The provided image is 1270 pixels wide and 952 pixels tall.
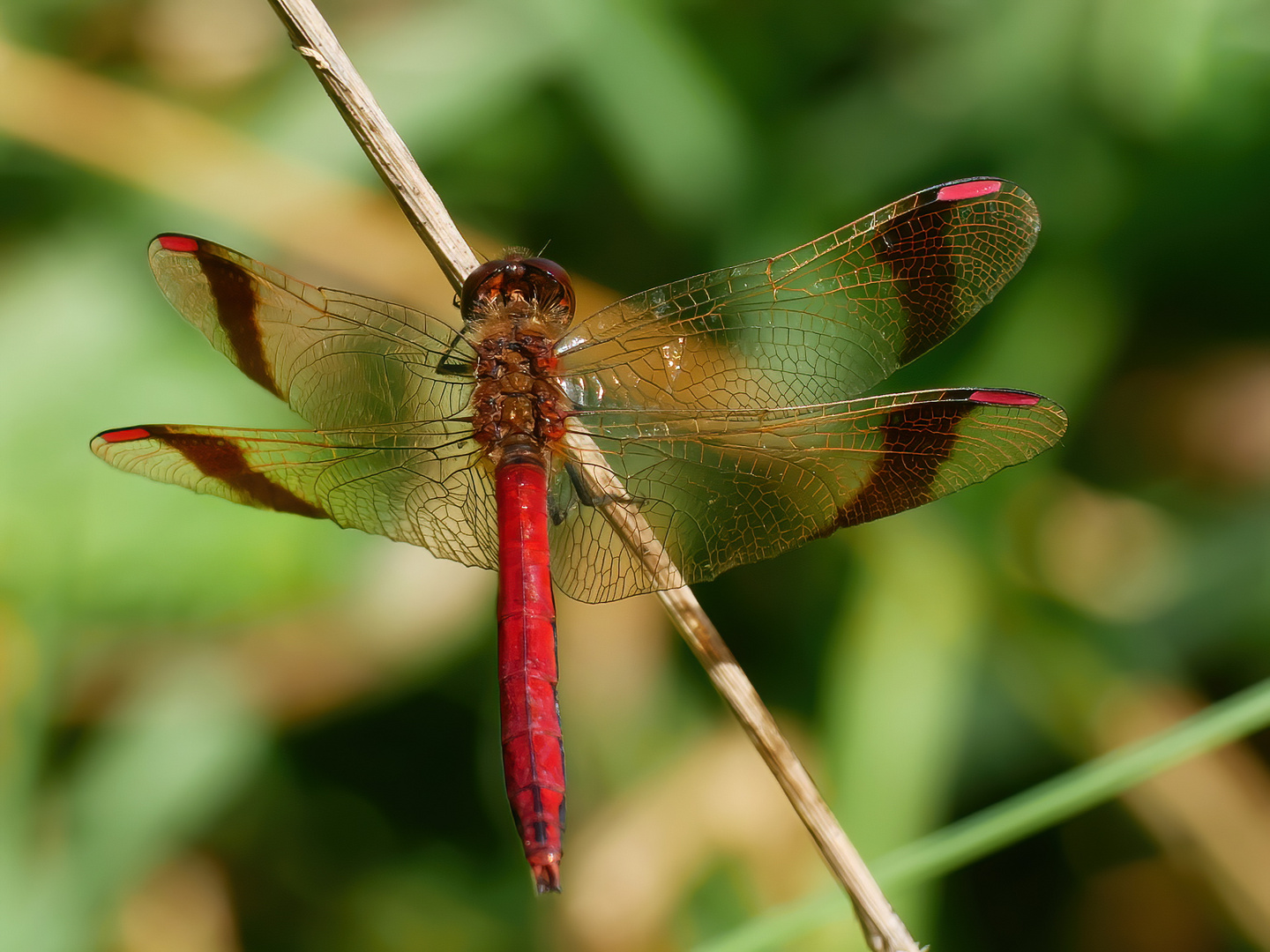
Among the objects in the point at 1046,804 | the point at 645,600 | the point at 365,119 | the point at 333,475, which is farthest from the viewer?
the point at 645,600

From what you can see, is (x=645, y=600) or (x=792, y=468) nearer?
(x=792, y=468)

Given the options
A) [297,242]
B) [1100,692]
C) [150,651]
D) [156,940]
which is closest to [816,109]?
[297,242]

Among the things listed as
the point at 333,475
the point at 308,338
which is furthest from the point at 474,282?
the point at 333,475

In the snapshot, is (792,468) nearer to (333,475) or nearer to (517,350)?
(517,350)

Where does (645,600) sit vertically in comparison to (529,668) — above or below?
above

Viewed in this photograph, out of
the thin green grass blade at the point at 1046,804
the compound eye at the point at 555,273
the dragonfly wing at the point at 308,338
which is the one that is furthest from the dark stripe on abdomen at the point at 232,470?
the thin green grass blade at the point at 1046,804

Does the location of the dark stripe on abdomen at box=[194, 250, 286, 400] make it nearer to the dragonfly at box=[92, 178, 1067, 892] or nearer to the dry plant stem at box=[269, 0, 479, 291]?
the dragonfly at box=[92, 178, 1067, 892]

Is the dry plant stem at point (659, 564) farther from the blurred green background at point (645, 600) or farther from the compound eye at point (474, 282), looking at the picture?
the blurred green background at point (645, 600)

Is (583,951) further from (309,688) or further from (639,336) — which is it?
(639,336)
